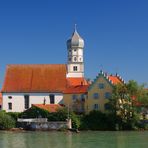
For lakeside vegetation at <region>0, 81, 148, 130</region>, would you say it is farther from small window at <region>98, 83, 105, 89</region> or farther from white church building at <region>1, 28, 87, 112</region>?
white church building at <region>1, 28, 87, 112</region>

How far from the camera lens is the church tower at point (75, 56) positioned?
94.5 meters

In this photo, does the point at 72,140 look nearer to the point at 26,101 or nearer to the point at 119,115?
the point at 119,115

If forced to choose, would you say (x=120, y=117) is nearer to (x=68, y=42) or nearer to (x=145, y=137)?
(x=145, y=137)

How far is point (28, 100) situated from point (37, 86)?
2546mm

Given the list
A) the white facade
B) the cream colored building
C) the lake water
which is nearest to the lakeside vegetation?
the cream colored building

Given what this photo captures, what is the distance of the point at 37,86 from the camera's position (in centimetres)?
7669

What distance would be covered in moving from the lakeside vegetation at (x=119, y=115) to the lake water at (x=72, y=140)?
18.1ft

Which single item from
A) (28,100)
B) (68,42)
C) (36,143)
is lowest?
(36,143)

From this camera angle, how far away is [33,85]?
76.9 metres

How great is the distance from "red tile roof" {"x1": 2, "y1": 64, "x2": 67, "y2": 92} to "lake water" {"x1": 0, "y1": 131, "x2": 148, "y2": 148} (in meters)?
16.4

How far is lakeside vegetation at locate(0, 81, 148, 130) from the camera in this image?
2601 inches

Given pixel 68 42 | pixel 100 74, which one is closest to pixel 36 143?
pixel 100 74

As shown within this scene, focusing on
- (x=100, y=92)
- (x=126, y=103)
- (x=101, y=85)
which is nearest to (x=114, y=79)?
(x=101, y=85)

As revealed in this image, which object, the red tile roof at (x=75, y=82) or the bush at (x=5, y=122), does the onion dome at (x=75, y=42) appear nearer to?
the red tile roof at (x=75, y=82)
